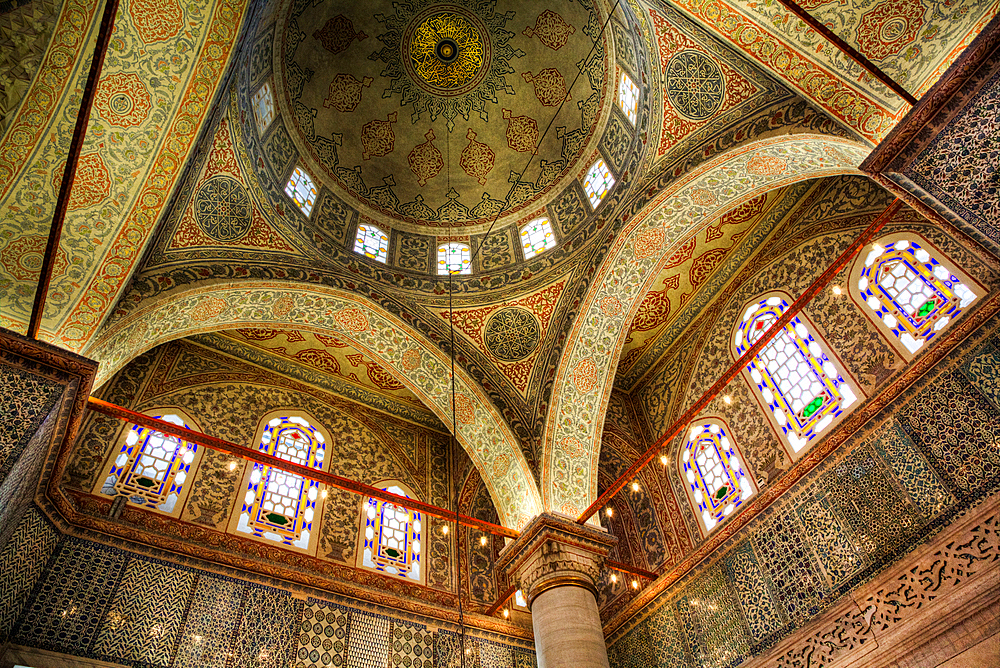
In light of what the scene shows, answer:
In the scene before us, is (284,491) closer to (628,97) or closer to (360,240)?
(360,240)

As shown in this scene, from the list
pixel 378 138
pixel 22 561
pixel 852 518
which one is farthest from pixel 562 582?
pixel 378 138

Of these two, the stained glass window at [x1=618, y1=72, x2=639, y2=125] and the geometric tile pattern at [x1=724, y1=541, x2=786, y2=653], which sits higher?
the stained glass window at [x1=618, y1=72, x2=639, y2=125]

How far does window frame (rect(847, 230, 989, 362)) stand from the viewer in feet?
21.8

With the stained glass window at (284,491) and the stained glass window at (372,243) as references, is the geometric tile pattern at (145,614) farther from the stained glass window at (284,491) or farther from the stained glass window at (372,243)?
the stained glass window at (372,243)

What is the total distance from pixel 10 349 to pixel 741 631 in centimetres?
812

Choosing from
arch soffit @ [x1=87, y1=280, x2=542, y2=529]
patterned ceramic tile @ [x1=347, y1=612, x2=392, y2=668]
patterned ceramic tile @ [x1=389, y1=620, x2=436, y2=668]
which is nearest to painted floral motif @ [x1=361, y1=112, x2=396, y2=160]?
arch soffit @ [x1=87, y1=280, x2=542, y2=529]

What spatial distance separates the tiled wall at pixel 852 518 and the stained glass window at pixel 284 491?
17.1 ft

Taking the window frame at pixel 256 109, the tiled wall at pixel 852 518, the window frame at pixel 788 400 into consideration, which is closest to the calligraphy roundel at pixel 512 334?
the window frame at pixel 788 400

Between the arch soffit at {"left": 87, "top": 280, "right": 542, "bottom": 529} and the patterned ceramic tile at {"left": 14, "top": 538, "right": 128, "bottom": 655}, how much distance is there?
2.45m

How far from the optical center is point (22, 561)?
6.05 meters

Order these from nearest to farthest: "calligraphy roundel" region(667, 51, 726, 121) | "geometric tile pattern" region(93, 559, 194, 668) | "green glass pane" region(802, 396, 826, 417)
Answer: "geometric tile pattern" region(93, 559, 194, 668)
"calligraphy roundel" region(667, 51, 726, 121)
"green glass pane" region(802, 396, 826, 417)

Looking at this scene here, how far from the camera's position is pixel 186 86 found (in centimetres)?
602

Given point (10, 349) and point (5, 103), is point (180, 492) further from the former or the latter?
point (5, 103)

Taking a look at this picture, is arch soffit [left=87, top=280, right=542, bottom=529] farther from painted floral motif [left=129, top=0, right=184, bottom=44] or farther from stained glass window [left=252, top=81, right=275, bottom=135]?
painted floral motif [left=129, top=0, right=184, bottom=44]
